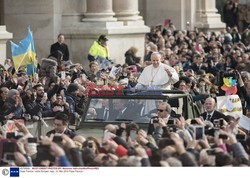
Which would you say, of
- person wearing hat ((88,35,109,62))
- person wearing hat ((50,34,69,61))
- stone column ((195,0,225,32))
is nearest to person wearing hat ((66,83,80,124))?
person wearing hat ((88,35,109,62))

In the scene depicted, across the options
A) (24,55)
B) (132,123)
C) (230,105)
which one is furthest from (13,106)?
(132,123)

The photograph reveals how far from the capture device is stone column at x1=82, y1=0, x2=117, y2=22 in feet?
126

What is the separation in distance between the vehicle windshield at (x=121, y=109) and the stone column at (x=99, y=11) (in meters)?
16.3

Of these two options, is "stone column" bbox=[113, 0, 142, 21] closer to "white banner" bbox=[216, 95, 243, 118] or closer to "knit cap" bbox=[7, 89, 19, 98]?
"knit cap" bbox=[7, 89, 19, 98]

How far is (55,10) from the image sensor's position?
3856cm

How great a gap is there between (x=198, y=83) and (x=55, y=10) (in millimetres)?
10100

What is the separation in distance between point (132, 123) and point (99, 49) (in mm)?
15220

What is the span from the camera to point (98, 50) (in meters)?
34.5

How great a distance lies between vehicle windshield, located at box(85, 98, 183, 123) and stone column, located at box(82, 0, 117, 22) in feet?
53.4

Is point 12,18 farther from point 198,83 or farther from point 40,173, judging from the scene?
point 40,173

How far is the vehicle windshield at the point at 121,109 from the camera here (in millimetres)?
21672

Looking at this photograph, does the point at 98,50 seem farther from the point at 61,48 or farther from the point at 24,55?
the point at 24,55

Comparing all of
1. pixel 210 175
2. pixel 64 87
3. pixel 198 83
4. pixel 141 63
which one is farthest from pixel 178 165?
pixel 141 63

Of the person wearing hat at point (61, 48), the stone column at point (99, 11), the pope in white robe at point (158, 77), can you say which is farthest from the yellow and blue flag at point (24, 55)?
the stone column at point (99, 11)
